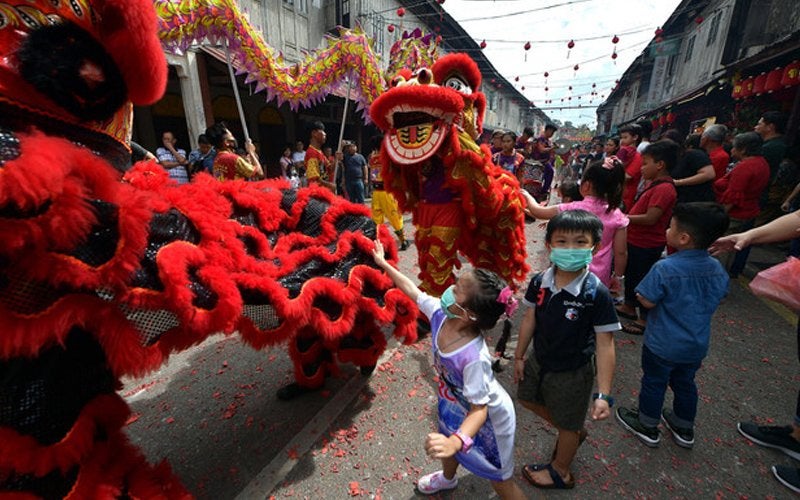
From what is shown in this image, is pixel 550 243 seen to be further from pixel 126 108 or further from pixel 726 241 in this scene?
pixel 126 108

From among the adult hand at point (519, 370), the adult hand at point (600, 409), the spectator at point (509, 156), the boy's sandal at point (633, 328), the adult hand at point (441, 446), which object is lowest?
the boy's sandal at point (633, 328)

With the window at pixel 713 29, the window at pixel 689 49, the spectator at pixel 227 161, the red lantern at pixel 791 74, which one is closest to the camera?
the spectator at pixel 227 161

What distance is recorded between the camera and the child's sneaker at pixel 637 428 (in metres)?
2.09

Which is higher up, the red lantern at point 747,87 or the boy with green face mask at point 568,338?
the red lantern at point 747,87

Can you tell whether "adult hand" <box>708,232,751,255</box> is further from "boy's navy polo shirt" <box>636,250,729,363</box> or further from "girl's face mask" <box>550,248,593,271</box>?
"girl's face mask" <box>550,248,593,271</box>

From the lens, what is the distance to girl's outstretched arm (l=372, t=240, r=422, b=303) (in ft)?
5.96

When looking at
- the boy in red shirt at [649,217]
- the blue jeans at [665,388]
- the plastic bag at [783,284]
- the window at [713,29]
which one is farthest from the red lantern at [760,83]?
the blue jeans at [665,388]

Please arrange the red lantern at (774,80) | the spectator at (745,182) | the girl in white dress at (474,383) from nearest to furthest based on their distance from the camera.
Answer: the girl in white dress at (474,383)
the spectator at (745,182)
the red lantern at (774,80)

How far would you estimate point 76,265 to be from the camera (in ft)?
2.84

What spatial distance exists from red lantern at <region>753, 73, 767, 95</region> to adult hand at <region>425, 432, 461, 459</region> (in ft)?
34.1

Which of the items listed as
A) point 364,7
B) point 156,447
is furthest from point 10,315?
point 364,7

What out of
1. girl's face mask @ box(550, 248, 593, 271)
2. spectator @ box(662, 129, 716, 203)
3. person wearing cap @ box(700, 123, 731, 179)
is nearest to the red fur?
girl's face mask @ box(550, 248, 593, 271)

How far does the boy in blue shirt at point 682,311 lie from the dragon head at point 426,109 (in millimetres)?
1475

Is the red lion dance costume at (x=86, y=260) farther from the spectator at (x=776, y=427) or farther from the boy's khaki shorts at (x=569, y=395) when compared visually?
the spectator at (x=776, y=427)
